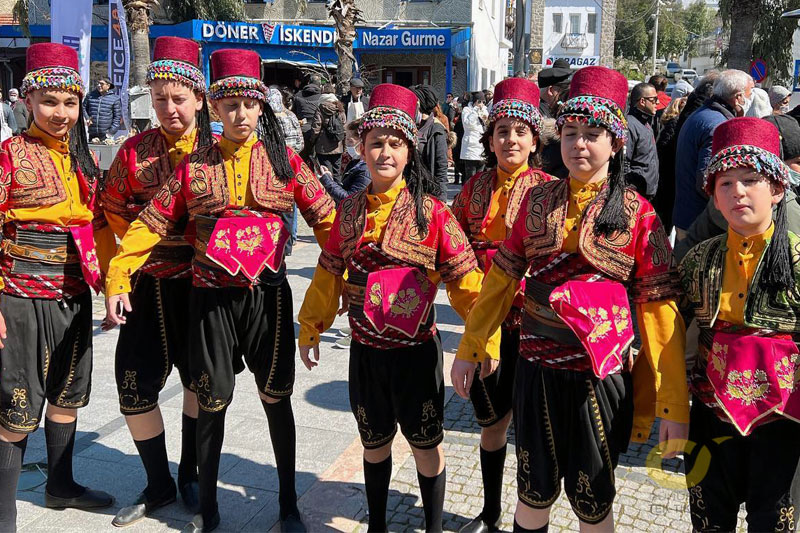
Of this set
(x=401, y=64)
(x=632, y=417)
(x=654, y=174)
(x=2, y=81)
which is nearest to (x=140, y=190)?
(x=632, y=417)

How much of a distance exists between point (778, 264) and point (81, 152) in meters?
3.13

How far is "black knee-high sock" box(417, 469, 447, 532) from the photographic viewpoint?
129 inches

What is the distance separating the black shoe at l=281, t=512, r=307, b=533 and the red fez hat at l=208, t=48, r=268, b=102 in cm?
198

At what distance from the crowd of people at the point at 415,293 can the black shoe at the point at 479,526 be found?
32mm

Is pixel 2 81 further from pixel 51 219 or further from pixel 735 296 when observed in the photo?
pixel 735 296

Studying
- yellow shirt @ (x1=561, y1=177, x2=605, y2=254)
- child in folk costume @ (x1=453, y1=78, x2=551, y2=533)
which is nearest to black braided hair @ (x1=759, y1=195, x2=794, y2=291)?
yellow shirt @ (x1=561, y1=177, x2=605, y2=254)

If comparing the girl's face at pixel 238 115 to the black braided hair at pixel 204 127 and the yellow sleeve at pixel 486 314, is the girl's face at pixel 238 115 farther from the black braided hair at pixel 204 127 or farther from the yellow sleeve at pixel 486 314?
the yellow sleeve at pixel 486 314

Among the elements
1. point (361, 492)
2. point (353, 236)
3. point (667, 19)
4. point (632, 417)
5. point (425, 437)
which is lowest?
point (361, 492)

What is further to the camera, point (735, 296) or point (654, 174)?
point (654, 174)

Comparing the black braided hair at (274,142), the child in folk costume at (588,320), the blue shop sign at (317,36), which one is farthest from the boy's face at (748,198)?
the blue shop sign at (317,36)

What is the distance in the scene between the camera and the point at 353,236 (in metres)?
3.17

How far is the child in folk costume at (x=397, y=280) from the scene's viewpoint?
3.08 metres

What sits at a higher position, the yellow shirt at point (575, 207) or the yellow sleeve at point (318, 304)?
the yellow shirt at point (575, 207)

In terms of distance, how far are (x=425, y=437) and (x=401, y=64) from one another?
24454mm
